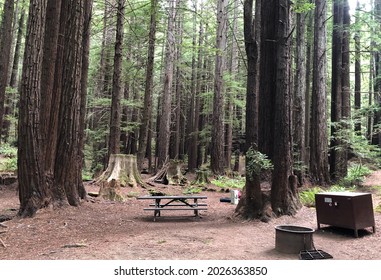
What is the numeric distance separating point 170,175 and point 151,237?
9.93 meters

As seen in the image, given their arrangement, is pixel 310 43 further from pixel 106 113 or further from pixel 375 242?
pixel 375 242

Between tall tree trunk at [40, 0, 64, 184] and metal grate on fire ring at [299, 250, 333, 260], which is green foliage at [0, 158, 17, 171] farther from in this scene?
metal grate on fire ring at [299, 250, 333, 260]

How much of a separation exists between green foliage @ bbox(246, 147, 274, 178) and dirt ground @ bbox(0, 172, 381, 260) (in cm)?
127

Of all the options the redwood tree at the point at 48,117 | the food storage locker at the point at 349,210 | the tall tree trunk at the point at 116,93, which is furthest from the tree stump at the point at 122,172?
the food storage locker at the point at 349,210

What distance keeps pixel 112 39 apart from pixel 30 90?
1596 centimetres

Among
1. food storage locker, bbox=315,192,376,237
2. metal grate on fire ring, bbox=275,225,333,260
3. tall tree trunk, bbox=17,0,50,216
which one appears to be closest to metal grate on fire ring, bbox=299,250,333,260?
metal grate on fire ring, bbox=275,225,333,260

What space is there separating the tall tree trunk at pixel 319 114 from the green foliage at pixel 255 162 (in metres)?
5.98

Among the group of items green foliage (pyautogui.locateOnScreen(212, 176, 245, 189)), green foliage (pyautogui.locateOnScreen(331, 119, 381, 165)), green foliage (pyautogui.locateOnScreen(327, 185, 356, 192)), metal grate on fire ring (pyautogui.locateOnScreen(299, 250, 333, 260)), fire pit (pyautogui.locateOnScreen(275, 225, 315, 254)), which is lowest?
metal grate on fire ring (pyautogui.locateOnScreen(299, 250, 333, 260))

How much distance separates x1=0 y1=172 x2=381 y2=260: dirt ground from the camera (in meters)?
5.03

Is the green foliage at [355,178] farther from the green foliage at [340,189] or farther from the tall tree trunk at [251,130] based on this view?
the tall tree trunk at [251,130]

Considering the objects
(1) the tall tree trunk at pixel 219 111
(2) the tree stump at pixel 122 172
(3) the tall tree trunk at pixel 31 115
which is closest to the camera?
(3) the tall tree trunk at pixel 31 115

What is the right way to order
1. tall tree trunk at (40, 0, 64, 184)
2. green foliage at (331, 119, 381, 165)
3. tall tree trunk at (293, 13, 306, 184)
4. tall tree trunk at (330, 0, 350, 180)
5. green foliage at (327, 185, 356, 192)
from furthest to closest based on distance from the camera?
tall tree trunk at (293, 13, 306, 184)
tall tree trunk at (330, 0, 350, 180)
green foliage at (331, 119, 381, 165)
green foliage at (327, 185, 356, 192)
tall tree trunk at (40, 0, 64, 184)

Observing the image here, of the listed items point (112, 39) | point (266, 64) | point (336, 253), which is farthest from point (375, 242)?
point (112, 39)

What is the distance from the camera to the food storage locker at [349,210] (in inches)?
251
